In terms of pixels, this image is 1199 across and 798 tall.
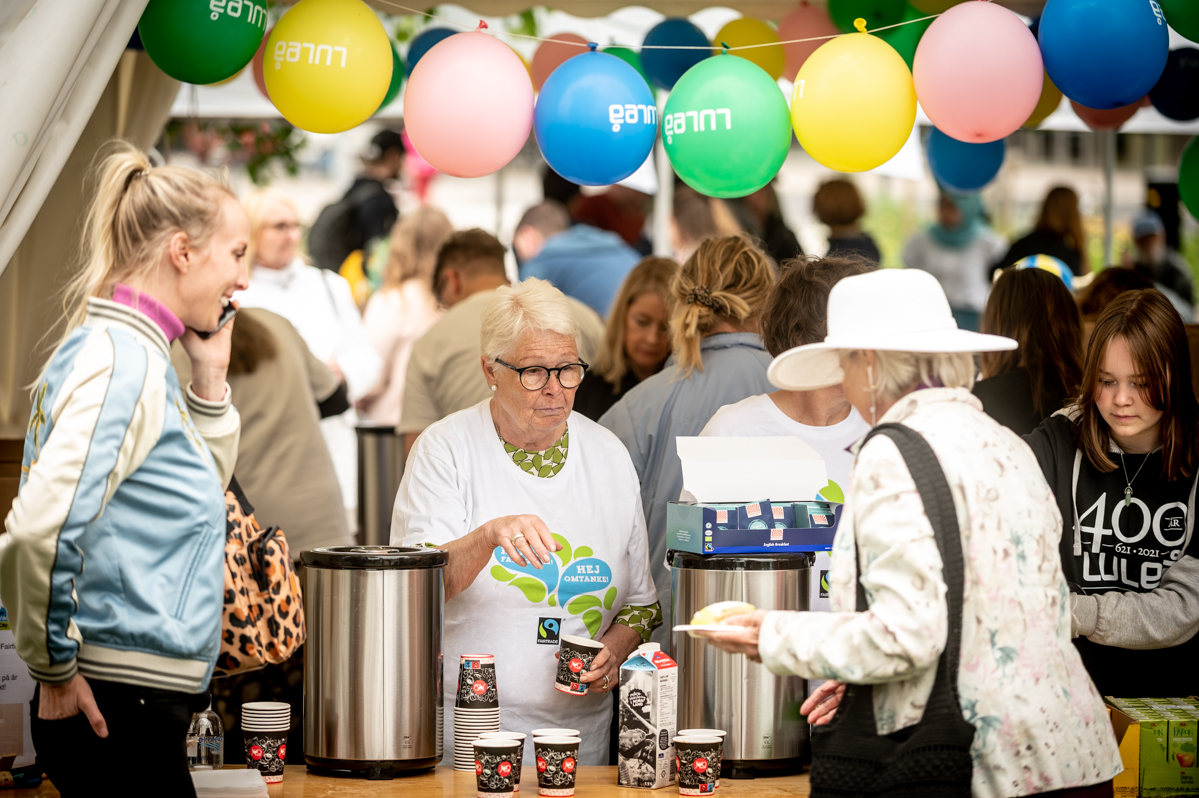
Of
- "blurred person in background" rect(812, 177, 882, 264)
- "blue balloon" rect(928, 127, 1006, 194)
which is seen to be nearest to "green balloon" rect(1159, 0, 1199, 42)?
"blue balloon" rect(928, 127, 1006, 194)

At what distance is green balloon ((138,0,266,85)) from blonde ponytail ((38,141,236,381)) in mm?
1158

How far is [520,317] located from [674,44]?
203 cm

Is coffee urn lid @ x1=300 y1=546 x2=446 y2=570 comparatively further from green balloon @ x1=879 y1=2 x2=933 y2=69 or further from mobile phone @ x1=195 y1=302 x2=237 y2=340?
green balloon @ x1=879 y1=2 x2=933 y2=69

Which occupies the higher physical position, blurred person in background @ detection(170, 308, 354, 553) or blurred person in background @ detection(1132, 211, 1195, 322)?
blurred person in background @ detection(1132, 211, 1195, 322)

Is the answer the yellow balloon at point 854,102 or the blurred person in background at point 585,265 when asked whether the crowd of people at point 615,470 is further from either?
the blurred person in background at point 585,265

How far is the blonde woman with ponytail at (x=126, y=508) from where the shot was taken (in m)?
1.81

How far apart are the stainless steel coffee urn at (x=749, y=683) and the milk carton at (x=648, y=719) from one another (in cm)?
10

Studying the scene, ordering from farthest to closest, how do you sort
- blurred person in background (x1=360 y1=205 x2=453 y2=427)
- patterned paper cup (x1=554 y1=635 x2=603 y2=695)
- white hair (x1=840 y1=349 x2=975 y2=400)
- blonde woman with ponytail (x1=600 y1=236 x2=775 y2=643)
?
blurred person in background (x1=360 y1=205 x2=453 y2=427) → blonde woman with ponytail (x1=600 y1=236 x2=775 y2=643) → patterned paper cup (x1=554 y1=635 x2=603 y2=695) → white hair (x1=840 y1=349 x2=975 y2=400)

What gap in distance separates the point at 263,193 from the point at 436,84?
2.27m

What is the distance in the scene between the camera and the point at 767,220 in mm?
6883

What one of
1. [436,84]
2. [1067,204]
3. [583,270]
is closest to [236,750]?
[436,84]

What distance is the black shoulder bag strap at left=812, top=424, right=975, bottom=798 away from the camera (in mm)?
1788

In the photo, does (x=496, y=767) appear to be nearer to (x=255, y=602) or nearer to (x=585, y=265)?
(x=255, y=602)

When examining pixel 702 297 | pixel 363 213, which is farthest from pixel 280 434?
pixel 363 213
